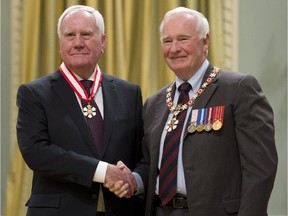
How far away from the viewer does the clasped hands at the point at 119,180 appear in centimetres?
242

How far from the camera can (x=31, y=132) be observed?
2447 millimetres

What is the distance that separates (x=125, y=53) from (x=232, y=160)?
1511 millimetres

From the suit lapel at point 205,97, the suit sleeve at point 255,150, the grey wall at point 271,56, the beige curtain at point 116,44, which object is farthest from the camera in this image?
the grey wall at point 271,56

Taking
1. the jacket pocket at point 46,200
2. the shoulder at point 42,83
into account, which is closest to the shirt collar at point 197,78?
the shoulder at point 42,83

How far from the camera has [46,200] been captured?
2.44m

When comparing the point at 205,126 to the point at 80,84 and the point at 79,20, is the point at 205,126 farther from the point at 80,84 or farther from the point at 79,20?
the point at 79,20

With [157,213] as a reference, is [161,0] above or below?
above

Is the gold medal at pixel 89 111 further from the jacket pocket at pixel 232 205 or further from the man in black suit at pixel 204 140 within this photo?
the jacket pocket at pixel 232 205

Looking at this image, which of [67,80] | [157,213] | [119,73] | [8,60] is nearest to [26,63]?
[8,60]

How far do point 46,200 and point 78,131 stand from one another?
1.10 feet

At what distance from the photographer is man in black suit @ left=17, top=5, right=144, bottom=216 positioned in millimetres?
2416

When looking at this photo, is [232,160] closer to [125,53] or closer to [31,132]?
[31,132]

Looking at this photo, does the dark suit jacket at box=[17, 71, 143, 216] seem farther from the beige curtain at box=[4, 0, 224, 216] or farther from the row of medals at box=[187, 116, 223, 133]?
the beige curtain at box=[4, 0, 224, 216]

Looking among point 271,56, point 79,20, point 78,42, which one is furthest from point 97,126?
point 271,56
